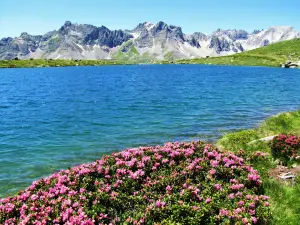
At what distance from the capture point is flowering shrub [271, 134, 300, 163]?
19.2 m

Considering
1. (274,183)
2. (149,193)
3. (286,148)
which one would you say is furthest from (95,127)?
(274,183)

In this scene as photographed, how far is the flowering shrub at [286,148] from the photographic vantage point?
1917 cm

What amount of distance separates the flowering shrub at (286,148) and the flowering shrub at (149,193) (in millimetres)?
5091

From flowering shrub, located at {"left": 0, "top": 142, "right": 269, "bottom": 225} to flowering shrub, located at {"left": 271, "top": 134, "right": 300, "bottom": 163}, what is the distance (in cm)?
509

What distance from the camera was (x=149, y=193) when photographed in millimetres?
12703

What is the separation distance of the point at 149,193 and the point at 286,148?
11.5 metres

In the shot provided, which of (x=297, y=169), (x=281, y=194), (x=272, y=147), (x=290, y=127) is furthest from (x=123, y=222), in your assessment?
(x=290, y=127)

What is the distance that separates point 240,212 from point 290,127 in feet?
73.8

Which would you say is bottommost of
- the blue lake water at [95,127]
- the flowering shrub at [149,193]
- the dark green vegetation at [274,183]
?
the blue lake water at [95,127]

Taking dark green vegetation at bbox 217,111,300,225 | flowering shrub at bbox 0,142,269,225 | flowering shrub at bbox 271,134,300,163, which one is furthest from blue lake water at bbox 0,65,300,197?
flowering shrub at bbox 271,134,300,163

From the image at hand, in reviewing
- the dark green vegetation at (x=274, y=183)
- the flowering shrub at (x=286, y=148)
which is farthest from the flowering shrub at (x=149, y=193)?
the flowering shrub at (x=286, y=148)

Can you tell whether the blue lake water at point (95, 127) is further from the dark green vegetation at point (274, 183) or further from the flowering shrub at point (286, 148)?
the flowering shrub at point (286, 148)

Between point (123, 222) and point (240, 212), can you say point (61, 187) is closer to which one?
point (123, 222)

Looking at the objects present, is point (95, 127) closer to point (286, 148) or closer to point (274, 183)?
point (286, 148)
